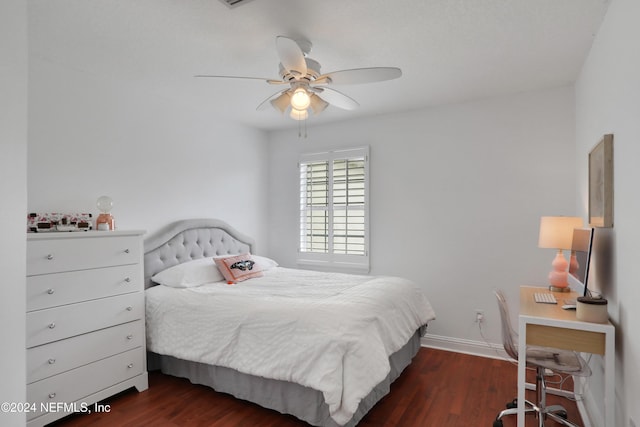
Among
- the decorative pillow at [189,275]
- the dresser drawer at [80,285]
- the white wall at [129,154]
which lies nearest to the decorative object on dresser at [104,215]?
the white wall at [129,154]

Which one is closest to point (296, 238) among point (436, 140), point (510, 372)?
point (436, 140)

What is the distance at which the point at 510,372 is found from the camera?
3258 mm

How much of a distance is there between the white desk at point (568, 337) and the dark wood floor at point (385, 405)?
659 mm

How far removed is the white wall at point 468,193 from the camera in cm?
345

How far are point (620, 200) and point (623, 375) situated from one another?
865mm

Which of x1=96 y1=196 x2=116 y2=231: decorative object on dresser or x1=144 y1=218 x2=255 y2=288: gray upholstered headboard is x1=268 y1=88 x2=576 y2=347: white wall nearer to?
x1=144 y1=218 x2=255 y2=288: gray upholstered headboard

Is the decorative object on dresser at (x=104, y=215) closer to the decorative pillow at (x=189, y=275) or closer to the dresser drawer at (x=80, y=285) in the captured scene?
the dresser drawer at (x=80, y=285)

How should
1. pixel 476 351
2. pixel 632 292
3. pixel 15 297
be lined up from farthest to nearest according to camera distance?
pixel 476 351, pixel 632 292, pixel 15 297

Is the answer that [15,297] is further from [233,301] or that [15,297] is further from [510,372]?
[510,372]

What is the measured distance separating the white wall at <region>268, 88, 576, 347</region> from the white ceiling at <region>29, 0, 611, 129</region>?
45cm

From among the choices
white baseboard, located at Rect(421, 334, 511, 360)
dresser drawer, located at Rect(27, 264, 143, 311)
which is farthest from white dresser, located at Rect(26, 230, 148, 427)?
white baseboard, located at Rect(421, 334, 511, 360)

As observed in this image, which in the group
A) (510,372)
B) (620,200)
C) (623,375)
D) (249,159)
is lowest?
(510,372)

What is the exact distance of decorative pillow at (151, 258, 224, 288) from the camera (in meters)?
3.23

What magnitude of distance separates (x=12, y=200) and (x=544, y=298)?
298 cm
